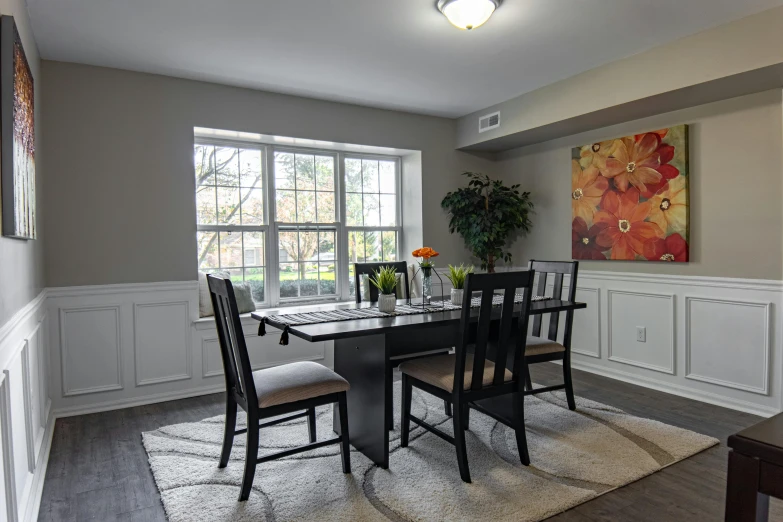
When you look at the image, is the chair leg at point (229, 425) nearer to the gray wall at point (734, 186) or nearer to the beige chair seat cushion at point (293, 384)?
the beige chair seat cushion at point (293, 384)

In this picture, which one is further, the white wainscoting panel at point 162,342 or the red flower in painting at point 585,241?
the red flower in painting at point 585,241

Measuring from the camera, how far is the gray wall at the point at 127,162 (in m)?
3.48

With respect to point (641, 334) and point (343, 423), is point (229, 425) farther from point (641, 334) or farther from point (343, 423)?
point (641, 334)

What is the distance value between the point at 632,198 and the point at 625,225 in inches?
8.9

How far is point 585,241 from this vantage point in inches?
177

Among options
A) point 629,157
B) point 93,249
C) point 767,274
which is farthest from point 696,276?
point 93,249

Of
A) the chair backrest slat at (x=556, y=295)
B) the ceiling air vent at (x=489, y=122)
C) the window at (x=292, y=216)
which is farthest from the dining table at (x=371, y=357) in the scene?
the ceiling air vent at (x=489, y=122)

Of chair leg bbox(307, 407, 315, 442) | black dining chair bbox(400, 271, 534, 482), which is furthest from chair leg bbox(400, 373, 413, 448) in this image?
chair leg bbox(307, 407, 315, 442)

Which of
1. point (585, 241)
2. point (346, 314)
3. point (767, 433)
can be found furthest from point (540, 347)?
point (767, 433)

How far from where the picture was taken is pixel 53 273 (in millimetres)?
3443

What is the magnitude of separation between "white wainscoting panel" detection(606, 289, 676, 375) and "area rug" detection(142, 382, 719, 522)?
953 mm

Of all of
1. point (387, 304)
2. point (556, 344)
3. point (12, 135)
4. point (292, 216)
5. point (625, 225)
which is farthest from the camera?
point (292, 216)

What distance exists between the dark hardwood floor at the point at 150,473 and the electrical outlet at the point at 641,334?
47 centimetres

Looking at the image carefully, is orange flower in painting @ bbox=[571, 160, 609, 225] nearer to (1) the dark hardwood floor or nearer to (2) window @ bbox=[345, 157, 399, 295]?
(1) the dark hardwood floor
